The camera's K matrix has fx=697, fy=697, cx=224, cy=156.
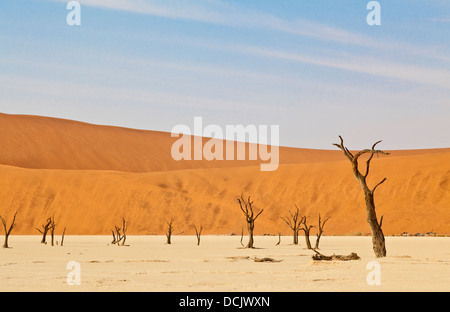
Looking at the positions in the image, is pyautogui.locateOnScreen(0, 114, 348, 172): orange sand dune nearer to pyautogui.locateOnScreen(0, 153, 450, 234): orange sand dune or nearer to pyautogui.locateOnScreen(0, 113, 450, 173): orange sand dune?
pyautogui.locateOnScreen(0, 113, 450, 173): orange sand dune

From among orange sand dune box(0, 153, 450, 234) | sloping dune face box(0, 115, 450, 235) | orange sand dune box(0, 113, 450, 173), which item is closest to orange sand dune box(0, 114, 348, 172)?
orange sand dune box(0, 113, 450, 173)

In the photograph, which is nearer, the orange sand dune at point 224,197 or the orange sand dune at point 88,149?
the orange sand dune at point 224,197

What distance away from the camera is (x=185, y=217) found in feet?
278

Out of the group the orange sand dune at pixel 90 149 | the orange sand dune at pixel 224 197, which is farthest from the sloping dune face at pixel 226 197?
the orange sand dune at pixel 90 149

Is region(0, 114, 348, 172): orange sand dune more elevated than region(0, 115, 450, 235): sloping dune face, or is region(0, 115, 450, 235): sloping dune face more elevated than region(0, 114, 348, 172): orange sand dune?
region(0, 114, 348, 172): orange sand dune

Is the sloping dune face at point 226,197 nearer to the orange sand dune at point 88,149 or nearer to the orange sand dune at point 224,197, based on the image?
the orange sand dune at point 224,197

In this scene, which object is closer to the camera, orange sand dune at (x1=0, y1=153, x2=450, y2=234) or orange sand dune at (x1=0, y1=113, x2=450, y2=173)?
orange sand dune at (x1=0, y1=153, x2=450, y2=234)

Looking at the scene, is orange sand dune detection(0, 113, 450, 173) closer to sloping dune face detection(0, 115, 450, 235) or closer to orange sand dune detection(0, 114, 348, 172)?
orange sand dune detection(0, 114, 348, 172)
